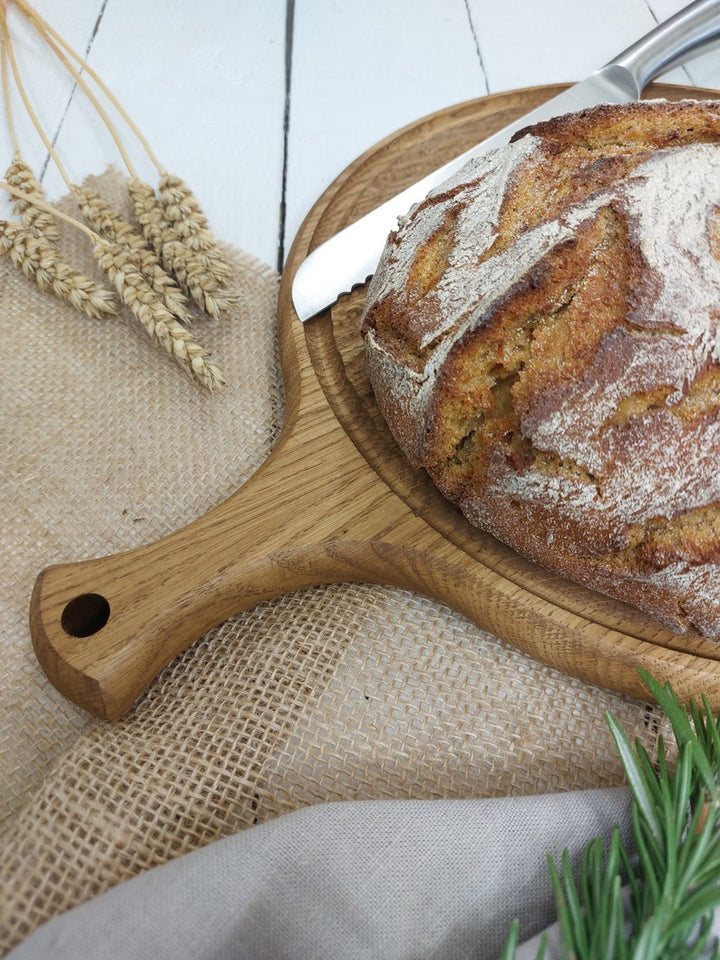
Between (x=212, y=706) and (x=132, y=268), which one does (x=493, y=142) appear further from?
(x=212, y=706)

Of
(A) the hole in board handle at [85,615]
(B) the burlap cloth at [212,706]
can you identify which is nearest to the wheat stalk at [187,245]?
(B) the burlap cloth at [212,706]

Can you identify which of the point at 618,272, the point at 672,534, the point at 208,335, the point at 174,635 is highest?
the point at 208,335

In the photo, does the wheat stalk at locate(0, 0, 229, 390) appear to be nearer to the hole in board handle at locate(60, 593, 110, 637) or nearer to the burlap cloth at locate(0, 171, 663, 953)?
the burlap cloth at locate(0, 171, 663, 953)

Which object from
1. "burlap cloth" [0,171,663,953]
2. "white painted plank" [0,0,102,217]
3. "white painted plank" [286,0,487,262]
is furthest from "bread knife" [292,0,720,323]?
"white painted plank" [0,0,102,217]

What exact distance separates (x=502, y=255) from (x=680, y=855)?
84cm

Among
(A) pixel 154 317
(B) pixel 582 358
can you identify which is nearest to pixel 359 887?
(B) pixel 582 358

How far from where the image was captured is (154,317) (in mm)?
1547

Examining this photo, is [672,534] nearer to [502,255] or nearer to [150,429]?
[502,255]

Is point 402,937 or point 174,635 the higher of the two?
point 174,635

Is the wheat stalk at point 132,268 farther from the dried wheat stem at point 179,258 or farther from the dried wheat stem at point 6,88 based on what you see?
the dried wheat stem at point 6,88

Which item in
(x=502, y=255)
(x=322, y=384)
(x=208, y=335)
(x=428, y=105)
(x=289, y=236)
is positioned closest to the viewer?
(x=502, y=255)

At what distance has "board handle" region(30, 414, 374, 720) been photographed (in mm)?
1180

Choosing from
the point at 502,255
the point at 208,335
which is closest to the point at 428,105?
the point at 208,335

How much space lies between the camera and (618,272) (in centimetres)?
114
